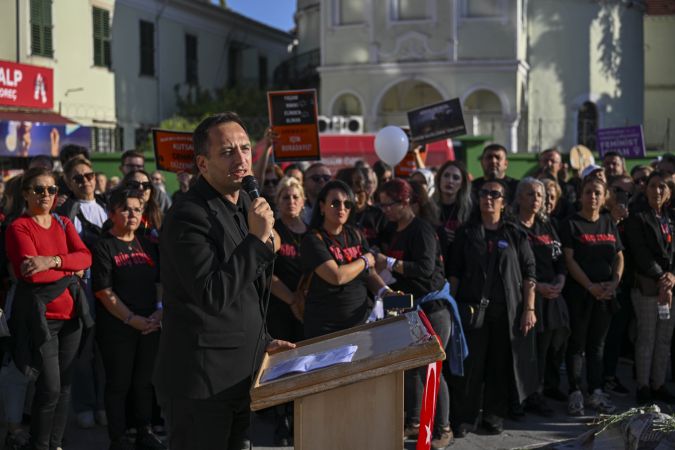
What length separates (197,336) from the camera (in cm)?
319

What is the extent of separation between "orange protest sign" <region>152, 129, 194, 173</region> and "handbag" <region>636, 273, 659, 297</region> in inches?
168

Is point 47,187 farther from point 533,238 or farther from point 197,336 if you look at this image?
point 533,238

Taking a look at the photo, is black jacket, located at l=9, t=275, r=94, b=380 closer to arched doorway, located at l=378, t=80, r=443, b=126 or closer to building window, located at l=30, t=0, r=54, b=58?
building window, located at l=30, t=0, r=54, b=58

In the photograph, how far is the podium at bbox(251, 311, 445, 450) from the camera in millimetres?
3027

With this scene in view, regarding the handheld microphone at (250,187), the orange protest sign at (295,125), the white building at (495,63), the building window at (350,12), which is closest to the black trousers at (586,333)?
the orange protest sign at (295,125)

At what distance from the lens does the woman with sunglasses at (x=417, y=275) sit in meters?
6.25

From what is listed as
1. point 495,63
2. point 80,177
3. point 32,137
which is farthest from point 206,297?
point 495,63

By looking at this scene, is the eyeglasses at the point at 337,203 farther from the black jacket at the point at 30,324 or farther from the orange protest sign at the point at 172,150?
the orange protest sign at the point at 172,150

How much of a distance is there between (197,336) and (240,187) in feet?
1.93

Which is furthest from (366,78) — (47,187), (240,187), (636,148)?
→ (240,187)

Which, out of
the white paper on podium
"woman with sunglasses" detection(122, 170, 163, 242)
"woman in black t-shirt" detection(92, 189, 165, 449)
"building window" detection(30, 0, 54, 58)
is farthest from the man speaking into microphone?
"building window" detection(30, 0, 54, 58)

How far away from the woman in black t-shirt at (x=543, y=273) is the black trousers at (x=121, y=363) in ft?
10.2

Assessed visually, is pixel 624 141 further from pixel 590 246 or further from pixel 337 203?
pixel 337 203

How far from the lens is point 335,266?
19.1ft
